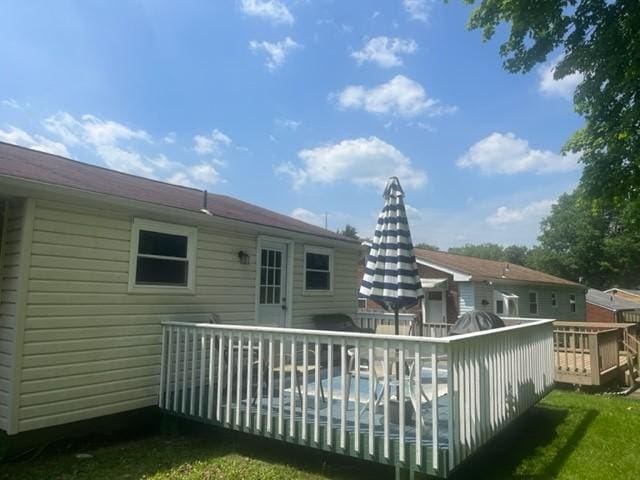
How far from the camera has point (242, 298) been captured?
7215 mm

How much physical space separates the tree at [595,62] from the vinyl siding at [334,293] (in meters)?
5.32

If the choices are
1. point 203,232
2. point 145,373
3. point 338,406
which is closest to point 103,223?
point 203,232

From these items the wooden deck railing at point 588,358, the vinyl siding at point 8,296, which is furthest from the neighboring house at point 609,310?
the vinyl siding at point 8,296

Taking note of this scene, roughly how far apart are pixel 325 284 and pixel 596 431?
17.4 feet

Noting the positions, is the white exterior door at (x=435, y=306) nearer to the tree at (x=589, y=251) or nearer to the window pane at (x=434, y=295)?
the window pane at (x=434, y=295)

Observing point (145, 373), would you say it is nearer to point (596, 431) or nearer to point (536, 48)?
point (596, 431)

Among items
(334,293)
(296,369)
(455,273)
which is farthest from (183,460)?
(455,273)

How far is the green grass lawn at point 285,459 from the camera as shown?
4230 mm

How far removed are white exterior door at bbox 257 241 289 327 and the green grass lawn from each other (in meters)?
2.58

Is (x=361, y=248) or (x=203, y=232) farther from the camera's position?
(x=361, y=248)

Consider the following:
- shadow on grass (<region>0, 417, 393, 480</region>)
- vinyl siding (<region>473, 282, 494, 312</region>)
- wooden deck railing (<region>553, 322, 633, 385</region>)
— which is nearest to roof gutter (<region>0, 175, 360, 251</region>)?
shadow on grass (<region>0, 417, 393, 480</region>)

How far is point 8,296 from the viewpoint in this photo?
463 cm

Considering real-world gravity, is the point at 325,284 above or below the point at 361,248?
below

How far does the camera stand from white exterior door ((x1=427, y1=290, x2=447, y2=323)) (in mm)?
18031
